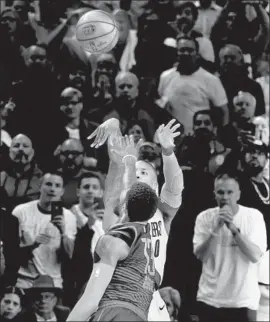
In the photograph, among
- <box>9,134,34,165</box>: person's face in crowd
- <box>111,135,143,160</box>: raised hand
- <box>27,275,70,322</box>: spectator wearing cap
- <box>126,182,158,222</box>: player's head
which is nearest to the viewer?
<box>126,182,158,222</box>: player's head

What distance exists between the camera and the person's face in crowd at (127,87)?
916 cm

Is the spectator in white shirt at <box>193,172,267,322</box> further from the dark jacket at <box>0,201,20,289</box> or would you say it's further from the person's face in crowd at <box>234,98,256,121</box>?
the dark jacket at <box>0,201,20,289</box>

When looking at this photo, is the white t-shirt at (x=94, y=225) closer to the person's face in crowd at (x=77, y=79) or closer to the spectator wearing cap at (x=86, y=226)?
the spectator wearing cap at (x=86, y=226)

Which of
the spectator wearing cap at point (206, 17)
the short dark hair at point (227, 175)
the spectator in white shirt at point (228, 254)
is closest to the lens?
the spectator in white shirt at point (228, 254)

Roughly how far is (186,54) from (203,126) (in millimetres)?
973

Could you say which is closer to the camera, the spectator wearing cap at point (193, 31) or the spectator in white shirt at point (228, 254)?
the spectator in white shirt at point (228, 254)

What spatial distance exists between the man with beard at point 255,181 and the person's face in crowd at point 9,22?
3178 mm

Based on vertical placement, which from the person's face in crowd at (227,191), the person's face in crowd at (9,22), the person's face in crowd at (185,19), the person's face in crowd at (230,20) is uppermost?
the person's face in crowd at (230,20)

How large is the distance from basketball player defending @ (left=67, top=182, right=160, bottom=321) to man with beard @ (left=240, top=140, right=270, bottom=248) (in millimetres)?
3796

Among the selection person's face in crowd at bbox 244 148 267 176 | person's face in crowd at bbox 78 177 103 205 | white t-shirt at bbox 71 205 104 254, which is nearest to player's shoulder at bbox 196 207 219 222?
person's face in crowd at bbox 244 148 267 176

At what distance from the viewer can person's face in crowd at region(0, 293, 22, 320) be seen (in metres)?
7.69

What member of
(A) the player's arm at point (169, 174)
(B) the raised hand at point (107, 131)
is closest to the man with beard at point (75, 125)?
(B) the raised hand at point (107, 131)

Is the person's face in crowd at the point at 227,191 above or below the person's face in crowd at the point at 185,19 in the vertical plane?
below

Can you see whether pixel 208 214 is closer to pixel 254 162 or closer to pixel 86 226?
pixel 254 162
